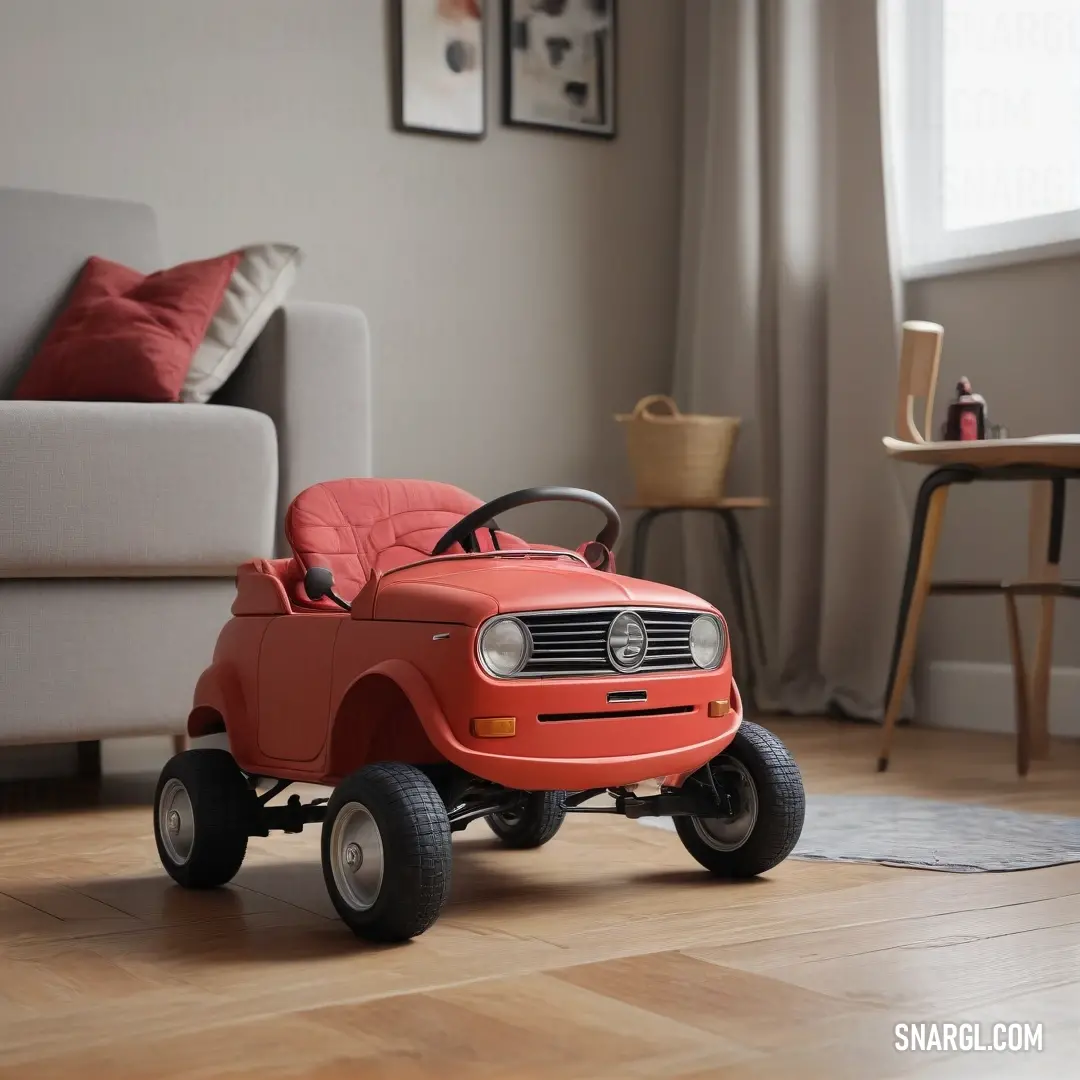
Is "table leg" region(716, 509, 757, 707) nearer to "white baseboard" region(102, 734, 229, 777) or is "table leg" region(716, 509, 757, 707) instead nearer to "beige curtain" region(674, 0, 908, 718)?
"beige curtain" region(674, 0, 908, 718)

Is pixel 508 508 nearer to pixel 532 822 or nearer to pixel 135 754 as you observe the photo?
pixel 532 822

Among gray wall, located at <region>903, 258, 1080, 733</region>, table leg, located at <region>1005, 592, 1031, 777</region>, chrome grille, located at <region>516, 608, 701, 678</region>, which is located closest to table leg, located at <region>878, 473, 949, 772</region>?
table leg, located at <region>1005, 592, 1031, 777</region>

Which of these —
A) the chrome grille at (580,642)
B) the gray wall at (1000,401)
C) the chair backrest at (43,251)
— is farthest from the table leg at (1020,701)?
the chair backrest at (43,251)

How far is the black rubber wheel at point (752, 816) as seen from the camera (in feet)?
5.36

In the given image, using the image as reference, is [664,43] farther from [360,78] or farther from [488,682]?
[488,682]

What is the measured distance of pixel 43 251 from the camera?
9.10 ft

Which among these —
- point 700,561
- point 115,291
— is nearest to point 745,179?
point 700,561

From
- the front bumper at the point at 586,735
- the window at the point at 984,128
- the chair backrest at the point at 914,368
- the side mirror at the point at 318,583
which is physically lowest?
the front bumper at the point at 586,735

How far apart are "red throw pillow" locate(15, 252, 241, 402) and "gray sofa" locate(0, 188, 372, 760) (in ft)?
0.52

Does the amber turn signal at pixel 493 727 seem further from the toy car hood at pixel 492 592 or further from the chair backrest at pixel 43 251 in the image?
the chair backrest at pixel 43 251

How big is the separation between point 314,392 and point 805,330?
144 cm

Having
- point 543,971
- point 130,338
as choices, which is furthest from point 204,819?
point 130,338

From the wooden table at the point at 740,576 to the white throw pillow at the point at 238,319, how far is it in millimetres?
1157

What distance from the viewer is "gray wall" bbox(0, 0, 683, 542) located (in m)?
3.13
